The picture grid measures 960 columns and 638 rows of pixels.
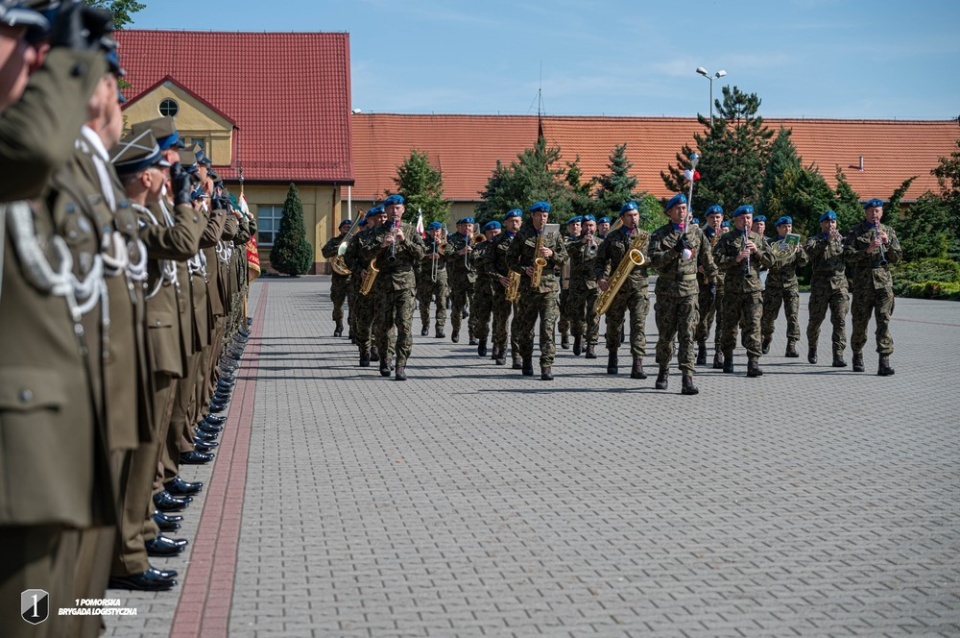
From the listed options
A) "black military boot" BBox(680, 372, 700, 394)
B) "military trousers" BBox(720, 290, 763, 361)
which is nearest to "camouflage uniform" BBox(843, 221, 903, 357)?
"military trousers" BBox(720, 290, 763, 361)

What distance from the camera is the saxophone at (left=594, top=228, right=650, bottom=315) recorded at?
15852mm

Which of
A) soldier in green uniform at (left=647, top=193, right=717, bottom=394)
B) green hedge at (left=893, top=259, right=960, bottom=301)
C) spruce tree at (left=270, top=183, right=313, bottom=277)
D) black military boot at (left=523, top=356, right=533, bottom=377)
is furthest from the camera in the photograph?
spruce tree at (left=270, top=183, right=313, bottom=277)

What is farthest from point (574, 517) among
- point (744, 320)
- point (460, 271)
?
point (460, 271)

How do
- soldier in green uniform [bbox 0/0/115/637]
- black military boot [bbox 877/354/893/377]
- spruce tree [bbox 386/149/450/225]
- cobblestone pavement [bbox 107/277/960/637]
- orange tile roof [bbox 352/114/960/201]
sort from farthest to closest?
orange tile roof [bbox 352/114/960/201]
spruce tree [bbox 386/149/450/225]
black military boot [bbox 877/354/893/377]
cobblestone pavement [bbox 107/277/960/637]
soldier in green uniform [bbox 0/0/115/637]

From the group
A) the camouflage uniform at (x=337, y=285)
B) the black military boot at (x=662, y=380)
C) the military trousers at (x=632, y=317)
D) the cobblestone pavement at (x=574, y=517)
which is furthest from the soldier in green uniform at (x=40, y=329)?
the camouflage uniform at (x=337, y=285)

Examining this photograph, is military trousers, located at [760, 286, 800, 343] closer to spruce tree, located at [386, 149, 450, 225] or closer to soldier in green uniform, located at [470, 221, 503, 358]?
soldier in green uniform, located at [470, 221, 503, 358]

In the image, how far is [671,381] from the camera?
15742mm

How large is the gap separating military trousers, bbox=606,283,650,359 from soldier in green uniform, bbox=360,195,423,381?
2694 millimetres

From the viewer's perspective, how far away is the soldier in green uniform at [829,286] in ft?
58.1

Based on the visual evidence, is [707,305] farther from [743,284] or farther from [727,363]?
[743,284]

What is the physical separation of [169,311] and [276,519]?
1.95 metres

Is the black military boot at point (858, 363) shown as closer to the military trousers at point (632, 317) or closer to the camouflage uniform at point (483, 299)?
the military trousers at point (632, 317)

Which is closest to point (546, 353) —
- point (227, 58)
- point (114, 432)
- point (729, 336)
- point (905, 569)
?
point (729, 336)

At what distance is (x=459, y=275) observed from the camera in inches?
921
